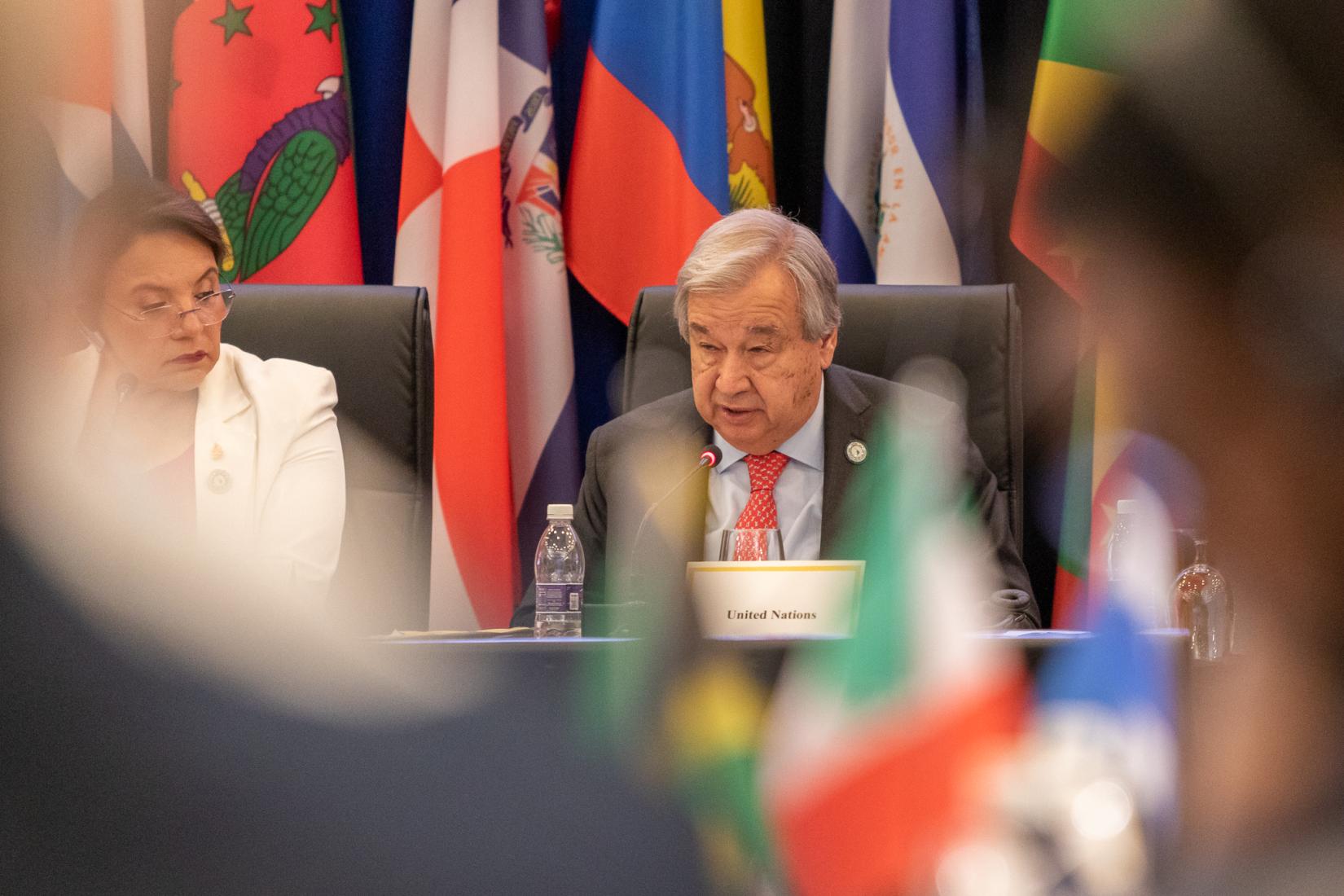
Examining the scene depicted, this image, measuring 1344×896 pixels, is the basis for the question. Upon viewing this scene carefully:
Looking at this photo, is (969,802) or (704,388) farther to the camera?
(704,388)

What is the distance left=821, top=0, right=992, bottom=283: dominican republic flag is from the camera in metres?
2.69

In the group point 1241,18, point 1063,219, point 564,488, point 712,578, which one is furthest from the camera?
point 564,488

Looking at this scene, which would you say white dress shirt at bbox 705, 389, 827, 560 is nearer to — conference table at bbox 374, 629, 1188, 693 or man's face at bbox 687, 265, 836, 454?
man's face at bbox 687, 265, 836, 454

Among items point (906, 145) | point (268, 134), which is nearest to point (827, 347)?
point (906, 145)

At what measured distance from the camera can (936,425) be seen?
207 cm

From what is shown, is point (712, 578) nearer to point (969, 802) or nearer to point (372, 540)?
point (969, 802)

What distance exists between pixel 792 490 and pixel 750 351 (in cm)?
23

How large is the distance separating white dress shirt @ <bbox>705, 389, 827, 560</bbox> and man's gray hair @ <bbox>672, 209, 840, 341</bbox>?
0.16 metres

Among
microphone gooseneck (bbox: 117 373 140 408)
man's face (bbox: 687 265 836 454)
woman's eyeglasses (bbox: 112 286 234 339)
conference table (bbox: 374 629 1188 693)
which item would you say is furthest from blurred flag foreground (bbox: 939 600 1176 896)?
microphone gooseneck (bbox: 117 373 140 408)

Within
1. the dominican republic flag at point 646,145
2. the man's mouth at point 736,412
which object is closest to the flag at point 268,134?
the dominican republic flag at point 646,145

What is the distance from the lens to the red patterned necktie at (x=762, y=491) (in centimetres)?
203

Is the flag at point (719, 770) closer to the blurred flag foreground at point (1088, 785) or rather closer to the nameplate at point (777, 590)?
the blurred flag foreground at point (1088, 785)

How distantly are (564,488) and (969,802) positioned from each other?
2234 millimetres

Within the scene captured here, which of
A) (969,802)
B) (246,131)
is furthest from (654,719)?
(246,131)
